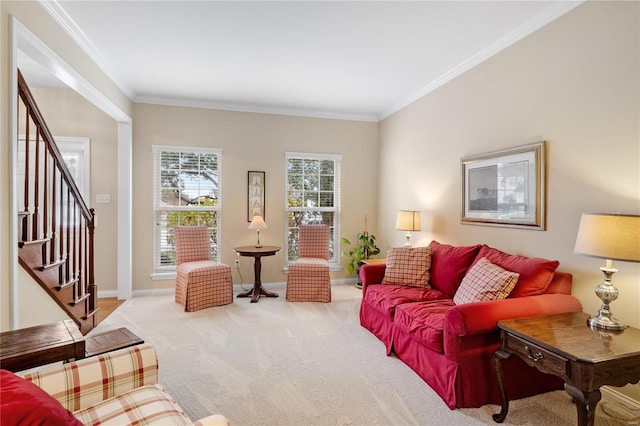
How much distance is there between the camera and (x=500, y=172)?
9.90 feet

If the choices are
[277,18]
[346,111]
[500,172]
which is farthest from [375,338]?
[346,111]

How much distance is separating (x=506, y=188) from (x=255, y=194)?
337 centimetres

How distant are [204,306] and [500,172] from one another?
3631 millimetres

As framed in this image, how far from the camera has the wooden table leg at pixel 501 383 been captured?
1943 millimetres

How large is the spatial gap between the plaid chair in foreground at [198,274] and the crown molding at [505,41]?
346 centimetres

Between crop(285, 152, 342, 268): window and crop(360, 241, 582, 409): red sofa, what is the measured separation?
8.20 feet

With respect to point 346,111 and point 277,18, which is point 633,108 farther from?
point 346,111

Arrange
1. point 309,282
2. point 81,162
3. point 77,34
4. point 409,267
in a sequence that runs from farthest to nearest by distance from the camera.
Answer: point 81,162, point 309,282, point 409,267, point 77,34

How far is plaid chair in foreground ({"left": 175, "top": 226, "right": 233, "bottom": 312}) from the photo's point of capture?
13.0 feet

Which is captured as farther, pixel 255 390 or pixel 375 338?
Answer: pixel 375 338

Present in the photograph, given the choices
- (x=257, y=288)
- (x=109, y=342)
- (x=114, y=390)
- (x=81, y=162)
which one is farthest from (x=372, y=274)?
(x=81, y=162)

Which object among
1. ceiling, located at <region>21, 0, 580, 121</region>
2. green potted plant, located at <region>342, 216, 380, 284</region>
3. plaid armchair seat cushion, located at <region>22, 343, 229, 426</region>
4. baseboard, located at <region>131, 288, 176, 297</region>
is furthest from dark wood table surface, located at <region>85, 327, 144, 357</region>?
green potted plant, located at <region>342, 216, 380, 284</region>

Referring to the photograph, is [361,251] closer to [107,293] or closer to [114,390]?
[107,293]

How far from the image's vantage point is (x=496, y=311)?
206 cm
